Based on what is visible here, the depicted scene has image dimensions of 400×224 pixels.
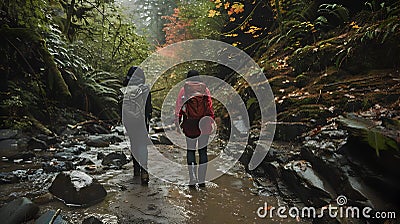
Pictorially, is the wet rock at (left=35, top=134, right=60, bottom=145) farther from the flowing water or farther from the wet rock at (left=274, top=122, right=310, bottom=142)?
the wet rock at (left=274, top=122, right=310, bottom=142)

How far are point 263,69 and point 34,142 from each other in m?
6.99

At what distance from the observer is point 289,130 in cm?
571

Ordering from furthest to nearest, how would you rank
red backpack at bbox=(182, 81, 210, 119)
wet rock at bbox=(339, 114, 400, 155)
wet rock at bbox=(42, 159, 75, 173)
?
wet rock at bbox=(42, 159, 75, 173) < red backpack at bbox=(182, 81, 210, 119) < wet rock at bbox=(339, 114, 400, 155)

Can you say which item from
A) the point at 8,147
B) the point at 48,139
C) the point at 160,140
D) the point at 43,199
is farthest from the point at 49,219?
the point at 160,140

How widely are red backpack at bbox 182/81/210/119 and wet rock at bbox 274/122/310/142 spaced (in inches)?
78.7

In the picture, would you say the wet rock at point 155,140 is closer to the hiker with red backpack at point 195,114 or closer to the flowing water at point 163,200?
the flowing water at point 163,200

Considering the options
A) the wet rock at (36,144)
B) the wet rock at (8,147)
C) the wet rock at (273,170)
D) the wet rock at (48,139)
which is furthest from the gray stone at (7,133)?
the wet rock at (273,170)

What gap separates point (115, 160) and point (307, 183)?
436 cm

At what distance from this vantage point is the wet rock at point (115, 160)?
6.06 metres

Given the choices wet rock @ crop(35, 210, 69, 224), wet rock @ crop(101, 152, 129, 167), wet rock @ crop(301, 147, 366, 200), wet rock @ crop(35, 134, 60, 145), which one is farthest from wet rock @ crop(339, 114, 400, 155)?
wet rock @ crop(35, 134, 60, 145)

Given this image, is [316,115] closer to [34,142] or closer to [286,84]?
[286,84]

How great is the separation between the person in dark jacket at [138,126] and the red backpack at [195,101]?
781mm

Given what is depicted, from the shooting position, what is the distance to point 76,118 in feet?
36.2

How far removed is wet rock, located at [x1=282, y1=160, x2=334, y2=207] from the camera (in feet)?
11.2
